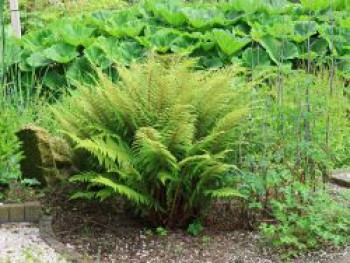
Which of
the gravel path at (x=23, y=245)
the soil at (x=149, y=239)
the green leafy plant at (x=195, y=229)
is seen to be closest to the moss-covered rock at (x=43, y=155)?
the soil at (x=149, y=239)

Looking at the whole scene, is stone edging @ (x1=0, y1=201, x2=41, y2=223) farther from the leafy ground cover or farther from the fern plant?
the leafy ground cover

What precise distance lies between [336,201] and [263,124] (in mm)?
724

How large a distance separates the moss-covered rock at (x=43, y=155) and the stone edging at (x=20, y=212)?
1.17ft

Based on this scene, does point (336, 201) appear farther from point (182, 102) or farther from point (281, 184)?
point (182, 102)

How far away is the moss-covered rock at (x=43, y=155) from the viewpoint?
5.02 metres

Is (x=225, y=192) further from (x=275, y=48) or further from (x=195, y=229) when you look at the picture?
(x=275, y=48)

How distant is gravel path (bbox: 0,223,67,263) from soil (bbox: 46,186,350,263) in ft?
0.51

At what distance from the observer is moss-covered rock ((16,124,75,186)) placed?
5.02 meters

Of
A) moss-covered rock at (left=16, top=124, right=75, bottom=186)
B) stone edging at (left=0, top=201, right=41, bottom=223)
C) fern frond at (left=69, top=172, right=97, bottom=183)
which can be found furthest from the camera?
moss-covered rock at (left=16, top=124, right=75, bottom=186)

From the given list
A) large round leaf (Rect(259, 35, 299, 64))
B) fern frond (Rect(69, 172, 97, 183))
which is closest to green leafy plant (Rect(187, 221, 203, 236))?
fern frond (Rect(69, 172, 97, 183))

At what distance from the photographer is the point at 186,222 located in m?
4.72

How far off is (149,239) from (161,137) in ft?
2.12

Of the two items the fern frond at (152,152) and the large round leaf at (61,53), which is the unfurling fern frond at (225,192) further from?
the large round leaf at (61,53)

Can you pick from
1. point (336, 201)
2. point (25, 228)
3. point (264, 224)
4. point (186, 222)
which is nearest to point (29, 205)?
point (25, 228)
